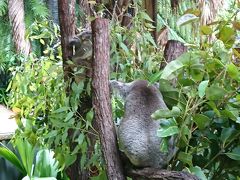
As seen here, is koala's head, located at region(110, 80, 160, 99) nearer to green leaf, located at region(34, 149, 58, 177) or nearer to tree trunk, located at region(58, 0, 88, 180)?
tree trunk, located at region(58, 0, 88, 180)

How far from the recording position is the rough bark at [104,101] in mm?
796

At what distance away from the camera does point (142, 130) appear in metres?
A: 0.79

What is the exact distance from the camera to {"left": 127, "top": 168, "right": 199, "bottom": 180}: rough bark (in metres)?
0.69

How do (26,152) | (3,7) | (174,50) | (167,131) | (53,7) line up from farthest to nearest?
(53,7) < (3,7) < (26,152) < (174,50) < (167,131)

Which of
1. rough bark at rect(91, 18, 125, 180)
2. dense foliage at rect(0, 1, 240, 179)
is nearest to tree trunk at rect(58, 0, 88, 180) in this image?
dense foliage at rect(0, 1, 240, 179)

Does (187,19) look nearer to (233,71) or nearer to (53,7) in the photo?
(233,71)

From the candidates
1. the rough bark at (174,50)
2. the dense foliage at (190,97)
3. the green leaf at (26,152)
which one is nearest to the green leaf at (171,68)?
the dense foliage at (190,97)

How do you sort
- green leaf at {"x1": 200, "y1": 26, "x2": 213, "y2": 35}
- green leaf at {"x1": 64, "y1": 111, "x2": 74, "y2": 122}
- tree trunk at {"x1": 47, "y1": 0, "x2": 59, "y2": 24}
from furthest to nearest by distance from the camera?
tree trunk at {"x1": 47, "y1": 0, "x2": 59, "y2": 24}, green leaf at {"x1": 64, "y1": 111, "x2": 74, "y2": 122}, green leaf at {"x1": 200, "y1": 26, "x2": 213, "y2": 35}

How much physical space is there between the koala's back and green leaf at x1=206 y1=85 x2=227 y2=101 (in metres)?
0.12

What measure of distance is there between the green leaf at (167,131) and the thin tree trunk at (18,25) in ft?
16.0

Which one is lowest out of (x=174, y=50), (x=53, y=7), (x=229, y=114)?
(x=229, y=114)

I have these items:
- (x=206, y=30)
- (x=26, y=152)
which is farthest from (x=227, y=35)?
(x=26, y=152)

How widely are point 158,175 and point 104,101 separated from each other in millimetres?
178

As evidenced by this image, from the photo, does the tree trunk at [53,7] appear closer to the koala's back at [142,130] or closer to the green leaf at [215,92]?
the koala's back at [142,130]
